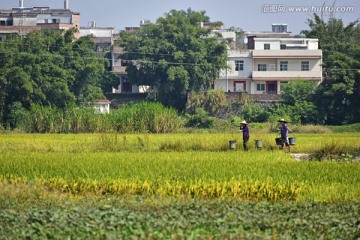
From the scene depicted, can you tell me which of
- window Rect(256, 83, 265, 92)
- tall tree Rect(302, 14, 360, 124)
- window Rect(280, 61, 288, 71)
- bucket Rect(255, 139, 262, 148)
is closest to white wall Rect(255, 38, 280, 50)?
window Rect(280, 61, 288, 71)

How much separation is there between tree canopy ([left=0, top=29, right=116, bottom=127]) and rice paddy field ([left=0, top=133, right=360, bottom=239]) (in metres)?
22.0

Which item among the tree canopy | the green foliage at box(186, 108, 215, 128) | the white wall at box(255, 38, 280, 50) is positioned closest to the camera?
the tree canopy

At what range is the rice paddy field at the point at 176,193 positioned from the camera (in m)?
14.6

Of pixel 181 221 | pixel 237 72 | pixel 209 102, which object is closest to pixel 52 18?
pixel 237 72

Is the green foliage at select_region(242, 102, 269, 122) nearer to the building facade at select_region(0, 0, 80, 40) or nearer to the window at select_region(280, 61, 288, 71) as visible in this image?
the window at select_region(280, 61, 288, 71)

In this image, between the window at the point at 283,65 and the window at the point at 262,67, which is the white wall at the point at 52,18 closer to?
the window at the point at 262,67

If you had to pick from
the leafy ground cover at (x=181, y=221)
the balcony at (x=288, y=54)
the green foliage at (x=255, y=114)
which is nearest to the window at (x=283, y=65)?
the balcony at (x=288, y=54)

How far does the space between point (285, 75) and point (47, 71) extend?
697 inches

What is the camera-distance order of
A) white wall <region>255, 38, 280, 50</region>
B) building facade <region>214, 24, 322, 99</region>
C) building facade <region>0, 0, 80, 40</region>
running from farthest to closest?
1. building facade <region>0, 0, 80, 40</region>
2. white wall <region>255, 38, 280, 50</region>
3. building facade <region>214, 24, 322, 99</region>

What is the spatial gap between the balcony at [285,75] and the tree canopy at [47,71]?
10.5 meters

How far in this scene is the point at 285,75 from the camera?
6669 centimetres

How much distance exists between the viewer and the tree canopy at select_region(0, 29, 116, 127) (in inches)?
2087

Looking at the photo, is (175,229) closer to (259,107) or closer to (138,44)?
(259,107)

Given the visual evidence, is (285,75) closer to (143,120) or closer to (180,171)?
(143,120)
